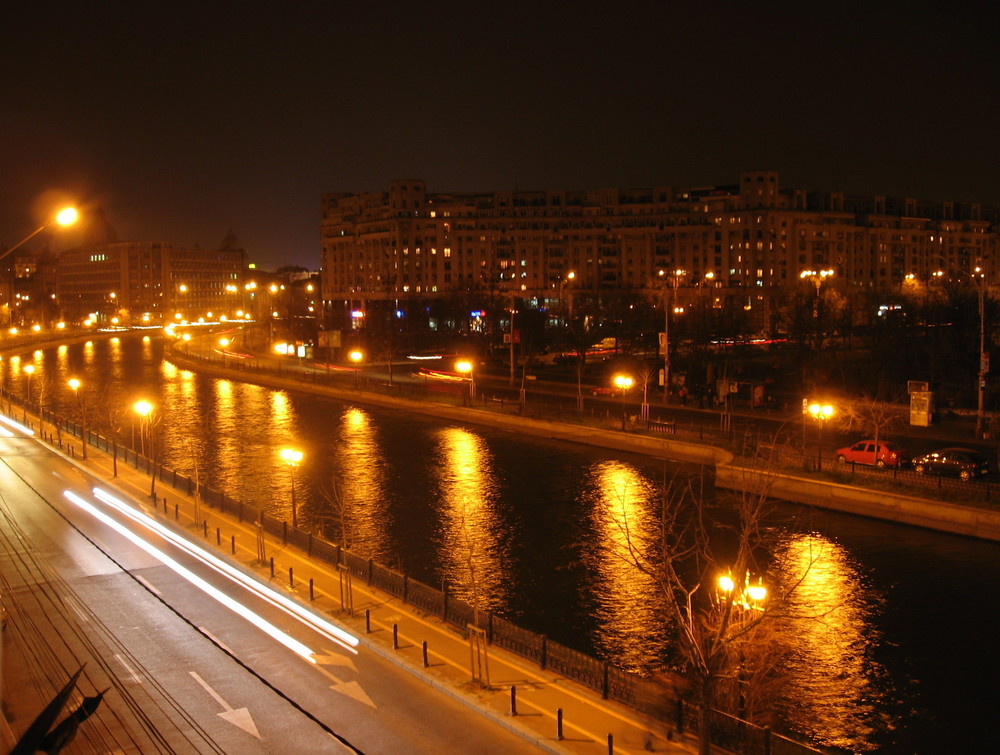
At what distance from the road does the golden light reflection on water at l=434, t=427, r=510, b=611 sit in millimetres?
2293

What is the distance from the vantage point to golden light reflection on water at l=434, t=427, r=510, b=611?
63.6 feet

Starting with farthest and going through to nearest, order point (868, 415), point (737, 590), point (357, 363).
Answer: point (357, 363)
point (868, 415)
point (737, 590)

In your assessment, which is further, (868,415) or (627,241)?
(627,241)

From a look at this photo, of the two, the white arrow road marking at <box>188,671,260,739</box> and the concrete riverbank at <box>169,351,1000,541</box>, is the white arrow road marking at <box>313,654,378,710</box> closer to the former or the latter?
the white arrow road marking at <box>188,671,260,739</box>

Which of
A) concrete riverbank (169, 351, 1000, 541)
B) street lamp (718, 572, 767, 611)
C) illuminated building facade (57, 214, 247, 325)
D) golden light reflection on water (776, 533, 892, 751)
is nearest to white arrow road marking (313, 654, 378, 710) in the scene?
street lamp (718, 572, 767, 611)

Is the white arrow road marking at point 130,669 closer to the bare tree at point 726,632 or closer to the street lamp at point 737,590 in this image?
the bare tree at point 726,632

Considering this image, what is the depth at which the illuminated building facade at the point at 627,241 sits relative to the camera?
388 feet

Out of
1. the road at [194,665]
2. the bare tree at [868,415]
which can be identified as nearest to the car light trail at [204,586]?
the road at [194,665]

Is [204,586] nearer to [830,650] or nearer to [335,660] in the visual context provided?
[335,660]

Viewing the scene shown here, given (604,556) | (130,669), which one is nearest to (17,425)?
(604,556)

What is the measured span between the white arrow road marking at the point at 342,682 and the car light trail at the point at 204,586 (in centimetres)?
19

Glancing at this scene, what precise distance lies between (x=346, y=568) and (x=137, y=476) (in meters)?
15.1

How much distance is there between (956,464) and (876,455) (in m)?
2.17

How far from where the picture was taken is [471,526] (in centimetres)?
2462
